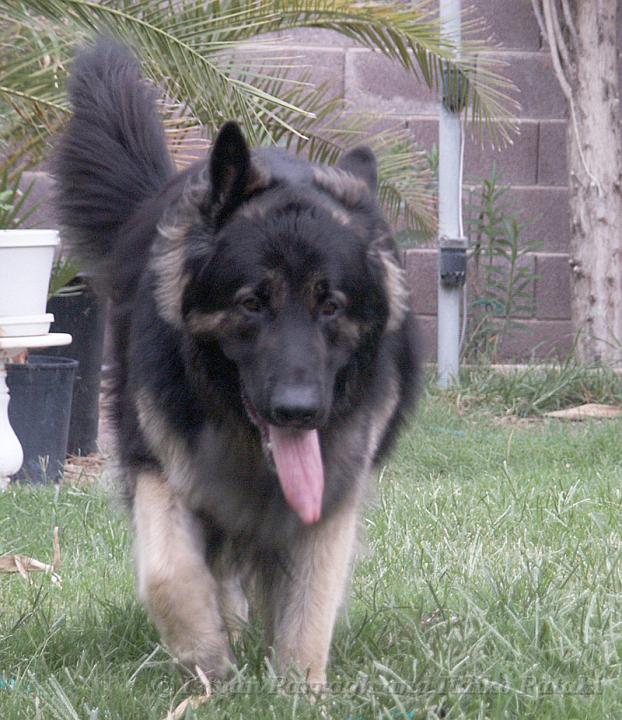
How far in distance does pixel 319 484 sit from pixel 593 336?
5523 mm

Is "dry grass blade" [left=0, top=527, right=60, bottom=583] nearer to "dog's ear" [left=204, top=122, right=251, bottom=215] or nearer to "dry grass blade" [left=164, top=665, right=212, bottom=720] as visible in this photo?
→ "dry grass blade" [left=164, top=665, right=212, bottom=720]

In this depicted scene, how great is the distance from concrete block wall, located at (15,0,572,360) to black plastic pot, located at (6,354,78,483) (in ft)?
9.99

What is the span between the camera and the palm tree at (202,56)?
5.94m

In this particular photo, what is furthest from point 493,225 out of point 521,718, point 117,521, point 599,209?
point 521,718

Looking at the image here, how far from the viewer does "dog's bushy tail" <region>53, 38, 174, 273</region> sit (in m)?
4.00

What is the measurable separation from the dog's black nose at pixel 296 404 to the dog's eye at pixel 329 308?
23 centimetres

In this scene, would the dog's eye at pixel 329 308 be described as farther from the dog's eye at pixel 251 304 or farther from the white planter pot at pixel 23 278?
the white planter pot at pixel 23 278

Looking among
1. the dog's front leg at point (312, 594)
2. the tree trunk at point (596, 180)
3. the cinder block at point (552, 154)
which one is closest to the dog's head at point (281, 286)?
the dog's front leg at point (312, 594)

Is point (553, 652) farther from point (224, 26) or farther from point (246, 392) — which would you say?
point (224, 26)

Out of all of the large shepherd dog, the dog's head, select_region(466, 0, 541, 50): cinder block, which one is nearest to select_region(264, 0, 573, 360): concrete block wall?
select_region(466, 0, 541, 50): cinder block

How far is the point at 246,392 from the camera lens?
3180 millimetres

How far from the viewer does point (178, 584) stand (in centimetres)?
319

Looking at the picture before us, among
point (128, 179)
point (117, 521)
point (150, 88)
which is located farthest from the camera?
point (117, 521)

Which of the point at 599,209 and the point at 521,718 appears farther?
the point at 599,209
